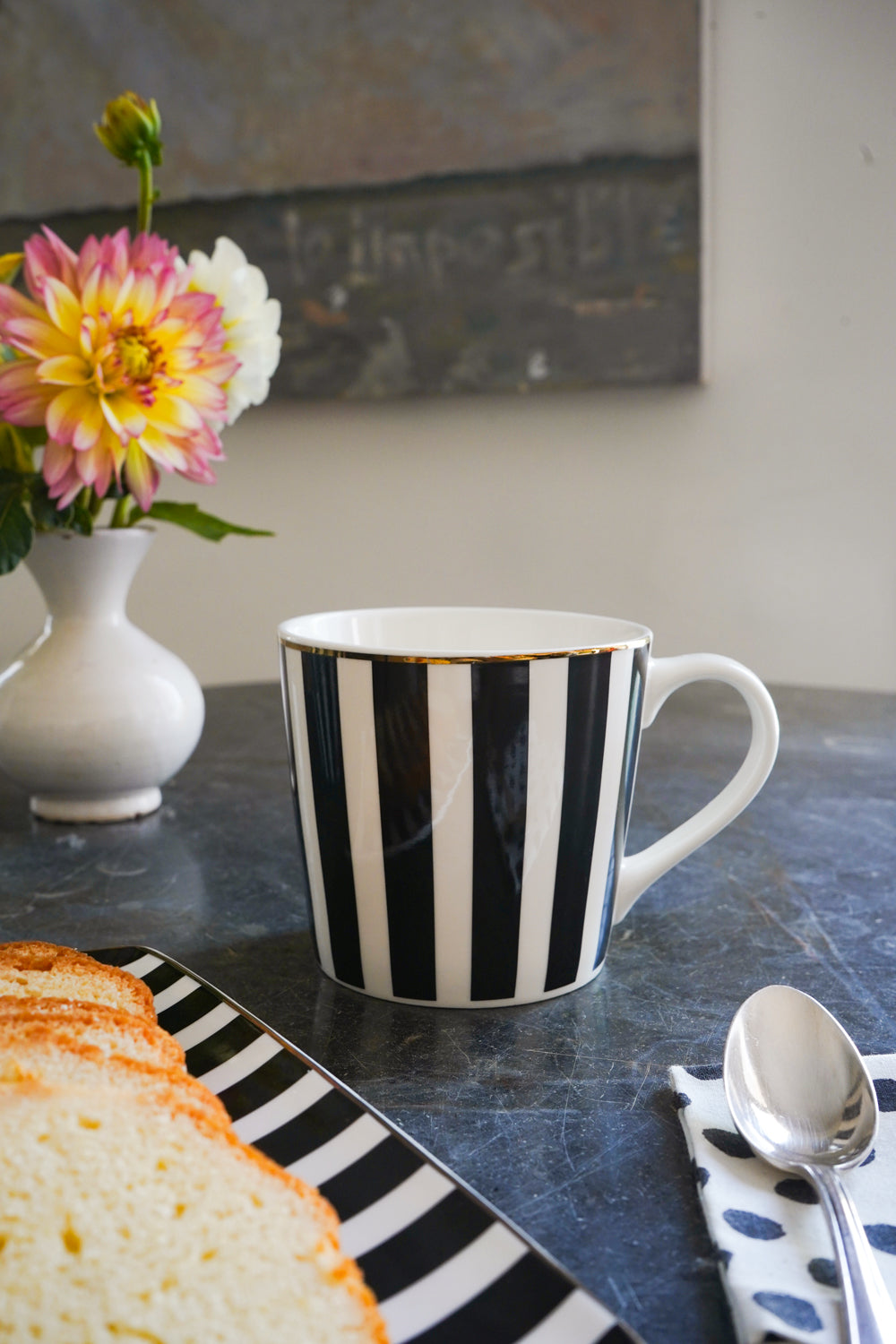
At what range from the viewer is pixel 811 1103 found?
0.99 ft

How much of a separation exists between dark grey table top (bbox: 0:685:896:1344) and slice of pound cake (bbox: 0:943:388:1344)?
0.21 feet

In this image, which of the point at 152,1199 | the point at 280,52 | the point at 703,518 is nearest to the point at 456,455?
the point at 703,518

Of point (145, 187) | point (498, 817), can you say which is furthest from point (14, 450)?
point (498, 817)

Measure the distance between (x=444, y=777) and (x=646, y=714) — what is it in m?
0.10

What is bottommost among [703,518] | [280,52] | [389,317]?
[703,518]

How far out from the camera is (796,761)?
29.9 inches

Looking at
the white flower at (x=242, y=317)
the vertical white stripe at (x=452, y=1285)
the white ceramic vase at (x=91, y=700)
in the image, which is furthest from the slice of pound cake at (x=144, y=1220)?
the white flower at (x=242, y=317)

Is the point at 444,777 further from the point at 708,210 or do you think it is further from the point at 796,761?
the point at 708,210

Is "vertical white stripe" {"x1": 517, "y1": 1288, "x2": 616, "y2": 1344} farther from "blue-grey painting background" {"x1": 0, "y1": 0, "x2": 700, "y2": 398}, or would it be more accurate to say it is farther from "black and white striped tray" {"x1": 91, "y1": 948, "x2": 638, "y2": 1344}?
"blue-grey painting background" {"x1": 0, "y1": 0, "x2": 700, "y2": 398}

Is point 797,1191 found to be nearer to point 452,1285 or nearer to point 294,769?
point 452,1285

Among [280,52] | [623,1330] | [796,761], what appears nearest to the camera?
[623,1330]

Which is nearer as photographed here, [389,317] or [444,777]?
[444,777]

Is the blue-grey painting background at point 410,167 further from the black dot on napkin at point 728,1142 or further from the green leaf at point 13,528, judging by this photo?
the black dot on napkin at point 728,1142

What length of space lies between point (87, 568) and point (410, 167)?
130 cm
